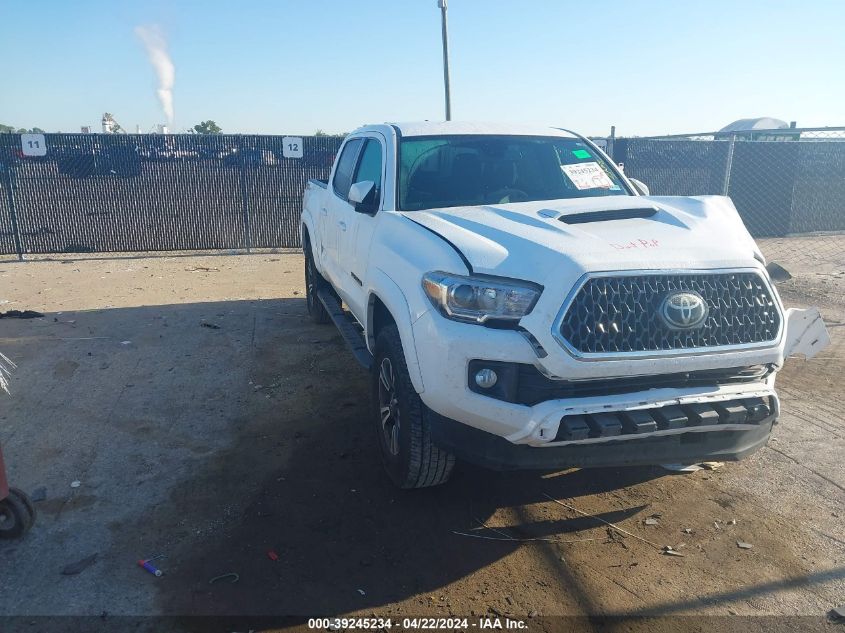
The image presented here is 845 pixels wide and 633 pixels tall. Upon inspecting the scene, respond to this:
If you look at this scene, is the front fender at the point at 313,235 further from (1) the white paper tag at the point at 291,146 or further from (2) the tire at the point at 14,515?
(1) the white paper tag at the point at 291,146

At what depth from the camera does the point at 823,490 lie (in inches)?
153

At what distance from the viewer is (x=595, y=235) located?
3.25 m

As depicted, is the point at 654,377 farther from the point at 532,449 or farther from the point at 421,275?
the point at 421,275

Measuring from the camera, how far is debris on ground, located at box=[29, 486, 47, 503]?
12.5 ft

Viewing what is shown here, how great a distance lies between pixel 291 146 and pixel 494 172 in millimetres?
8242

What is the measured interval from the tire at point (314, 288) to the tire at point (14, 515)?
3.86 meters

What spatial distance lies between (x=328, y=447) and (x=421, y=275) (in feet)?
5.55

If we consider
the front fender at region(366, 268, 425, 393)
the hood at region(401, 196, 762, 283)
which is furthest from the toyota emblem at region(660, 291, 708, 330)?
the front fender at region(366, 268, 425, 393)

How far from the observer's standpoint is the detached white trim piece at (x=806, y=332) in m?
4.64

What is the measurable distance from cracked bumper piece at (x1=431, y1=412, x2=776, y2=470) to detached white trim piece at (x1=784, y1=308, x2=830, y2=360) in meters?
1.76

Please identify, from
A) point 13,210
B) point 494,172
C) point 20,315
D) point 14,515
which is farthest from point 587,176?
point 13,210

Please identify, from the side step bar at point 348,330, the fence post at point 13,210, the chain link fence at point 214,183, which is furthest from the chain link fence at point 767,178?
the fence post at point 13,210

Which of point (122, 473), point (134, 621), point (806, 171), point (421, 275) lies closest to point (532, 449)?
point (421, 275)

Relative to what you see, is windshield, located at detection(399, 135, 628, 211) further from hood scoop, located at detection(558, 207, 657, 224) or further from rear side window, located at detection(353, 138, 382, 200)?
hood scoop, located at detection(558, 207, 657, 224)
